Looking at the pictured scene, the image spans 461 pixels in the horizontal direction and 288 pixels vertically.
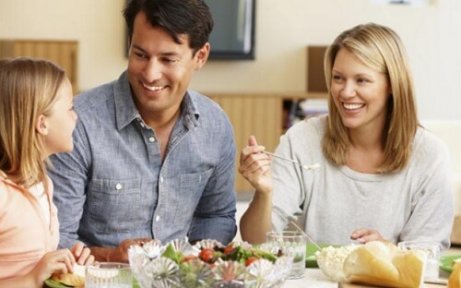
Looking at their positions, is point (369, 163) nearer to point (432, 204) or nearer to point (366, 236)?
point (432, 204)

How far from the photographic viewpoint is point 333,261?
217cm

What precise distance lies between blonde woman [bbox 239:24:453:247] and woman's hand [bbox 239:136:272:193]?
0.29 m

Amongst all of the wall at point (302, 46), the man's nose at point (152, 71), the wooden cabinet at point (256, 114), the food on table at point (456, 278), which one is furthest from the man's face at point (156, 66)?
the wall at point (302, 46)

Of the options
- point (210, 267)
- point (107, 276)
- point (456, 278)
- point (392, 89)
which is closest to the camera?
point (210, 267)

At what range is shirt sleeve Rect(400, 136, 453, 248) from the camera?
2848 mm

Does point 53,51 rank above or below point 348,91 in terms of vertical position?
below

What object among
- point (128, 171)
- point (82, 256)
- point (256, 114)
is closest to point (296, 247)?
point (82, 256)

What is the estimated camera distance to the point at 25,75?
7.38 feet

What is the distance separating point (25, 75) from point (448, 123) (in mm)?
2439

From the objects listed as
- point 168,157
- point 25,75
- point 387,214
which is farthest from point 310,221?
point 25,75

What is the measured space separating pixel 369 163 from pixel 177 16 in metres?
0.67

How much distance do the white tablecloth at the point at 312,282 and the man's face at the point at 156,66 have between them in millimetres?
630

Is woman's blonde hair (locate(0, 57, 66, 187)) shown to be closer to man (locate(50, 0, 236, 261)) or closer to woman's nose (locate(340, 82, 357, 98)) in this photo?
man (locate(50, 0, 236, 261))

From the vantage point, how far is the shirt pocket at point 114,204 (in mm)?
2668
